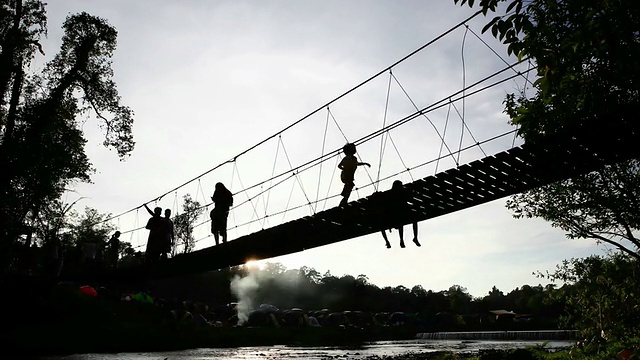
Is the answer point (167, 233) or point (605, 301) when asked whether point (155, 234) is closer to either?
point (167, 233)

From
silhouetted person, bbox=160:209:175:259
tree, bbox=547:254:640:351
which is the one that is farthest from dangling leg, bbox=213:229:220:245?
tree, bbox=547:254:640:351

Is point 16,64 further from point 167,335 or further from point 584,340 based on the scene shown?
point 584,340

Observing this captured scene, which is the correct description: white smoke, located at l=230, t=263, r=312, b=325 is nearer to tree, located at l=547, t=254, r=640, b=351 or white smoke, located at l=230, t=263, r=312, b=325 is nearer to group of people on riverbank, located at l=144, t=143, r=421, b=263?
group of people on riverbank, located at l=144, t=143, r=421, b=263

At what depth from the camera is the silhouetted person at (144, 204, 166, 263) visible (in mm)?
12086

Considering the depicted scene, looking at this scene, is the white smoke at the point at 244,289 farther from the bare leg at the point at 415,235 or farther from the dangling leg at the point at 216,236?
the bare leg at the point at 415,235

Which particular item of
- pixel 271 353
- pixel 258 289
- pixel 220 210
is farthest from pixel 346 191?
pixel 258 289

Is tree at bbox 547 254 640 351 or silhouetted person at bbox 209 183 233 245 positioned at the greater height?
silhouetted person at bbox 209 183 233 245

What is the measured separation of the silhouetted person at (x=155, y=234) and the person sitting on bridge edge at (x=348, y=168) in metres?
5.08

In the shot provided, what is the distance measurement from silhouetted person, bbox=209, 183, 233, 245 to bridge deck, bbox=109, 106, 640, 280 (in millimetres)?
773

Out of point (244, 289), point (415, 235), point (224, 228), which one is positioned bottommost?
point (415, 235)

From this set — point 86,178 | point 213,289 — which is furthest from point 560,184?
point 213,289

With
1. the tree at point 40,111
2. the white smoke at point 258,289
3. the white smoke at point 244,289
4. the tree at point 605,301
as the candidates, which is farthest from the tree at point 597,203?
the white smoke at point 258,289

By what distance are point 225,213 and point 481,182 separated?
621cm

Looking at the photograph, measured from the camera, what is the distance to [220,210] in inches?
441
